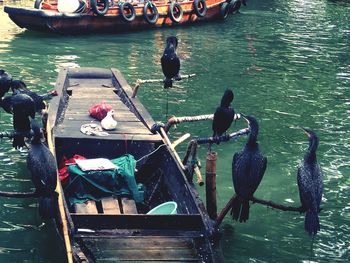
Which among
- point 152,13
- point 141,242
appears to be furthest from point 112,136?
point 152,13

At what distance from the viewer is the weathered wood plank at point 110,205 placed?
8656 millimetres

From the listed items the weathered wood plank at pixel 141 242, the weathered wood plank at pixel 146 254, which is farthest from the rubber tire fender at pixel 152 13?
the weathered wood plank at pixel 146 254

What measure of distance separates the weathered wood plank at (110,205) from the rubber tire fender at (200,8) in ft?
59.9

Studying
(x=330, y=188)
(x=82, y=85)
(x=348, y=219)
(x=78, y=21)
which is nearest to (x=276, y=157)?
(x=330, y=188)

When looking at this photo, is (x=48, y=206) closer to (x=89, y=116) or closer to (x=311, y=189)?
(x=311, y=189)

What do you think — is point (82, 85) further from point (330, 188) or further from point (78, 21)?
point (78, 21)

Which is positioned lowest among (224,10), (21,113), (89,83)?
(224,10)

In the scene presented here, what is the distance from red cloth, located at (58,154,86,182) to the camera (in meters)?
9.23

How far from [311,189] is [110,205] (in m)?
2.87

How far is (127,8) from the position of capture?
24.4 m

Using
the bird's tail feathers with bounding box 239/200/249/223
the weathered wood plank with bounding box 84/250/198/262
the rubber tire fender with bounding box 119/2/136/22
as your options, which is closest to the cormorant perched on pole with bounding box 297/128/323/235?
the bird's tail feathers with bounding box 239/200/249/223

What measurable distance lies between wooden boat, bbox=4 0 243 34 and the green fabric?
1448 cm

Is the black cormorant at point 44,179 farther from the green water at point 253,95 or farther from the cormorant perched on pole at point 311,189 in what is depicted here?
the cormorant perched on pole at point 311,189

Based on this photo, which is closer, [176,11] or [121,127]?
[121,127]
